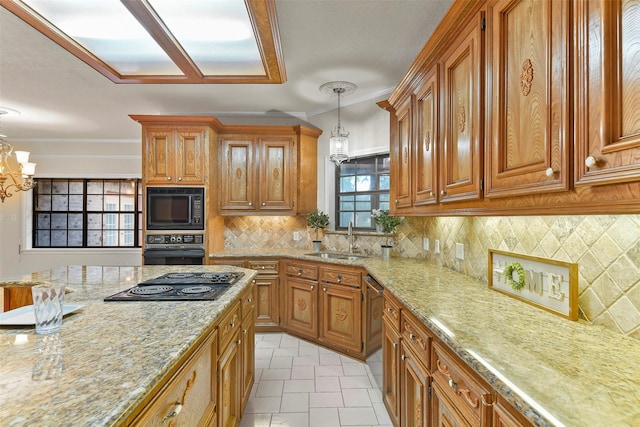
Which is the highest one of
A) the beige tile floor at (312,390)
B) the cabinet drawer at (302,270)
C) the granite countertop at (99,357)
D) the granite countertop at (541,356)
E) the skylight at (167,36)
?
the skylight at (167,36)

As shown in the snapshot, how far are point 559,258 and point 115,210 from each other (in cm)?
687

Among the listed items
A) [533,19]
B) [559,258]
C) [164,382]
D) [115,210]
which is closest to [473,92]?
[533,19]

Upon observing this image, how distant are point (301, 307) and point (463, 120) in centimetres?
254

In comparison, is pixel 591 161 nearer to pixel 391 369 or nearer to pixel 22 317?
pixel 391 369

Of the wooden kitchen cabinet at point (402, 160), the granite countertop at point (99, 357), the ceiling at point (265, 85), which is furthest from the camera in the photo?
the wooden kitchen cabinet at point (402, 160)

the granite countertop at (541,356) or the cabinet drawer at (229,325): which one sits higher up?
the granite countertop at (541,356)

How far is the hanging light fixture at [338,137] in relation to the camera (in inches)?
123

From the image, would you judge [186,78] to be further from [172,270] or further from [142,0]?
[172,270]

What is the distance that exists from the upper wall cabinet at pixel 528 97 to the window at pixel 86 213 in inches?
246

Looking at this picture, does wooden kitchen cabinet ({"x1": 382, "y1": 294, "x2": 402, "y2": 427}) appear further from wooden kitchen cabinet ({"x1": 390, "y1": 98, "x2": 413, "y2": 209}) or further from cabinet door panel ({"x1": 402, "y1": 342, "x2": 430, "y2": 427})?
wooden kitchen cabinet ({"x1": 390, "y1": 98, "x2": 413, "y2": 209})

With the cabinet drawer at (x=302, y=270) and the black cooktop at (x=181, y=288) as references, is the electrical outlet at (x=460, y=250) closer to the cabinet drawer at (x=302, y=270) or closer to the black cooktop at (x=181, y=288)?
the cabinet drawer at (x=302, y=270)


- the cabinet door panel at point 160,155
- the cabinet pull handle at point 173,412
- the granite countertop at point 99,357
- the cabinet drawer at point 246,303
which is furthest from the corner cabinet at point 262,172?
the cabinet pull handle at point 173,412

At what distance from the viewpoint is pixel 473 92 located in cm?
144

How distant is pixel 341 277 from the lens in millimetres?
2971
